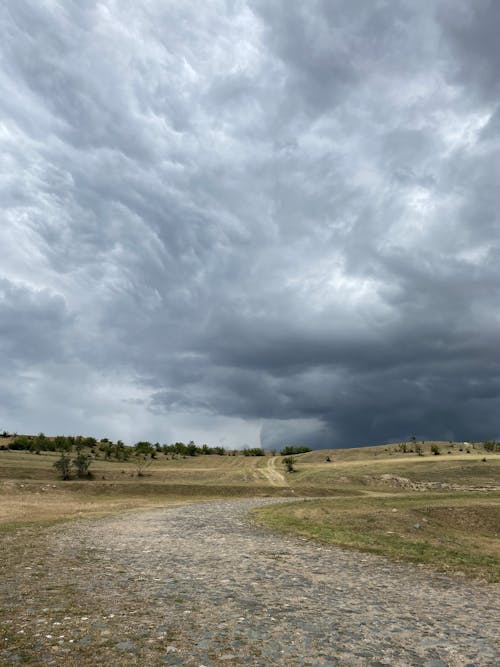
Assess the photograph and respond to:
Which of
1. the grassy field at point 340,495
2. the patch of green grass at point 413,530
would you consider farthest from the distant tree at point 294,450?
the patch of green grass at point 413,530

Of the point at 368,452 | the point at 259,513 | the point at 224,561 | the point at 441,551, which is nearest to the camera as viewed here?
the point at 224,561

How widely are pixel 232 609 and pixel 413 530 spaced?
20707 mm

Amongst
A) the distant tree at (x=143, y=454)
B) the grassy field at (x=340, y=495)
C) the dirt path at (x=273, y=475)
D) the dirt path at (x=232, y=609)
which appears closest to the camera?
the dirt path at (x=232, y=609)

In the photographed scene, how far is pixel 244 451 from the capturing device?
151875 millimetres

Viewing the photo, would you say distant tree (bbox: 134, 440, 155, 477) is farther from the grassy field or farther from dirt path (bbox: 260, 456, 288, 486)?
dirt path (bbox: 260, 456, 288, 486)

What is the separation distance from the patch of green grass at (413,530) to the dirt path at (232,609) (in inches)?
106

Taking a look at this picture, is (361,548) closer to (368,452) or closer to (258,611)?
(258,611)

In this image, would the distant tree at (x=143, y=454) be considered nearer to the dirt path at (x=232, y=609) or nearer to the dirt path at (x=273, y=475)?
the dirt path at (x=273, y=475)

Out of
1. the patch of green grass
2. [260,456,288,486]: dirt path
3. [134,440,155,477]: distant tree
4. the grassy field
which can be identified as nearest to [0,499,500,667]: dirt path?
the patch of green grass

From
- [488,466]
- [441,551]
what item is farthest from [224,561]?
[488,466]

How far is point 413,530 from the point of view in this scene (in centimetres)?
2914

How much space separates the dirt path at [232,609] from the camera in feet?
29.4

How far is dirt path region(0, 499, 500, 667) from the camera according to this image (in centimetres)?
895

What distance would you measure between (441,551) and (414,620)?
12595 mm
